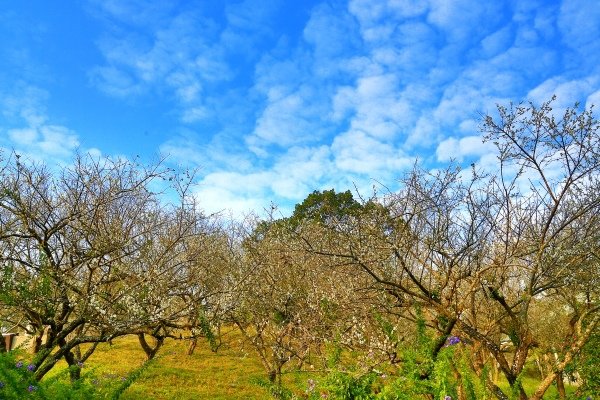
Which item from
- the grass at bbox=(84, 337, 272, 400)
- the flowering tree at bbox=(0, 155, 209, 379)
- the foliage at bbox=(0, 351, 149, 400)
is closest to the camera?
the foliage at bbox=(0, 351, 149, 400)

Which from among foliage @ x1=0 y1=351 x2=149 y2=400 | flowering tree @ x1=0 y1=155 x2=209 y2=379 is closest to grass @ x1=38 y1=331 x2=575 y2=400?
flowering tree @ x1=0 y1=155 x2=209 y2=379

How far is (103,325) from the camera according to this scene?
6734 millimetres

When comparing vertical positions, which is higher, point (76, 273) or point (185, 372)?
point (76, 273)

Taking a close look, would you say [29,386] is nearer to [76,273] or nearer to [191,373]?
[76,273]

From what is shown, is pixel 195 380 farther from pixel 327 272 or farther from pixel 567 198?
pixel 567 198

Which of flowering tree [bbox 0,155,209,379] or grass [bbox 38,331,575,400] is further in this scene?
grass [bbox 38,331,575,400]

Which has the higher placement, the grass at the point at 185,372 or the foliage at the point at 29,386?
the foliage at the point at 29,386

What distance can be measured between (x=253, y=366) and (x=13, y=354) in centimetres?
1218

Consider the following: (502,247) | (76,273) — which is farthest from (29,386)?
(502,247)

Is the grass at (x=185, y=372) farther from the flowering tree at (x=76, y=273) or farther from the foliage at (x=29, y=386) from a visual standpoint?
the foliage at (x=29, y=386)

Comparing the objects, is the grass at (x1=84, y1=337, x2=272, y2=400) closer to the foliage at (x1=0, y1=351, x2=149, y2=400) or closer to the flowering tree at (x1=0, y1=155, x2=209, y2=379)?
the flowering tree at (x1=0, y1=155, x2=209, y2=379)

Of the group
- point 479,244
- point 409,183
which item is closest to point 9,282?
point 409,183

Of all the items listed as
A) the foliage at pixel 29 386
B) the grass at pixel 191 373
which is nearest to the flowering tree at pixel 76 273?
the foliage at pixel 29 386

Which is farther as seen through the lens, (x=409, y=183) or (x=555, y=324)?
(x=555, y=324)
